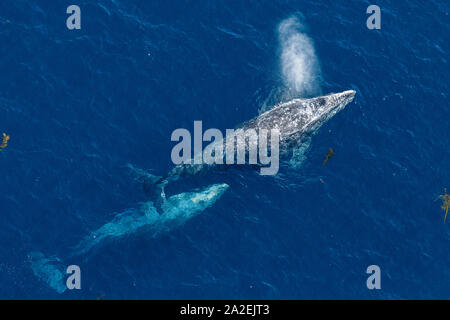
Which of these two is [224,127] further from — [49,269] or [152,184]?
[49,269]

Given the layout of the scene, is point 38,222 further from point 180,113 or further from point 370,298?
point 370,298

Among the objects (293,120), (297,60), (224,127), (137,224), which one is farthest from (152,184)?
(297,60)

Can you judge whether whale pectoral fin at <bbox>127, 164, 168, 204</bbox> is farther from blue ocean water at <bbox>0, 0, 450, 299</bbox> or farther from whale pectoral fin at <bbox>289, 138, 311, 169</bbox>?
whale pectoral fin at <bbox>289, 138, 311, 169</bbox>

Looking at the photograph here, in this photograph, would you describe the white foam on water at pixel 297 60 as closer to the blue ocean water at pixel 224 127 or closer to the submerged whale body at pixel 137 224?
the blue ocean water at pixel 224 127

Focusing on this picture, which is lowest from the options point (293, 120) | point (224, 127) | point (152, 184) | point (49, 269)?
point (49, 269)

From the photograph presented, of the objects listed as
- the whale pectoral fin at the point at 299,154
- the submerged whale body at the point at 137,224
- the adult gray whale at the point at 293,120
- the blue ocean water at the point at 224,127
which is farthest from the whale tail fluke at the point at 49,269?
the whale pectoral fin at the point at 299,154

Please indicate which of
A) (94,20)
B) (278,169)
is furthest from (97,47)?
(278,169)
